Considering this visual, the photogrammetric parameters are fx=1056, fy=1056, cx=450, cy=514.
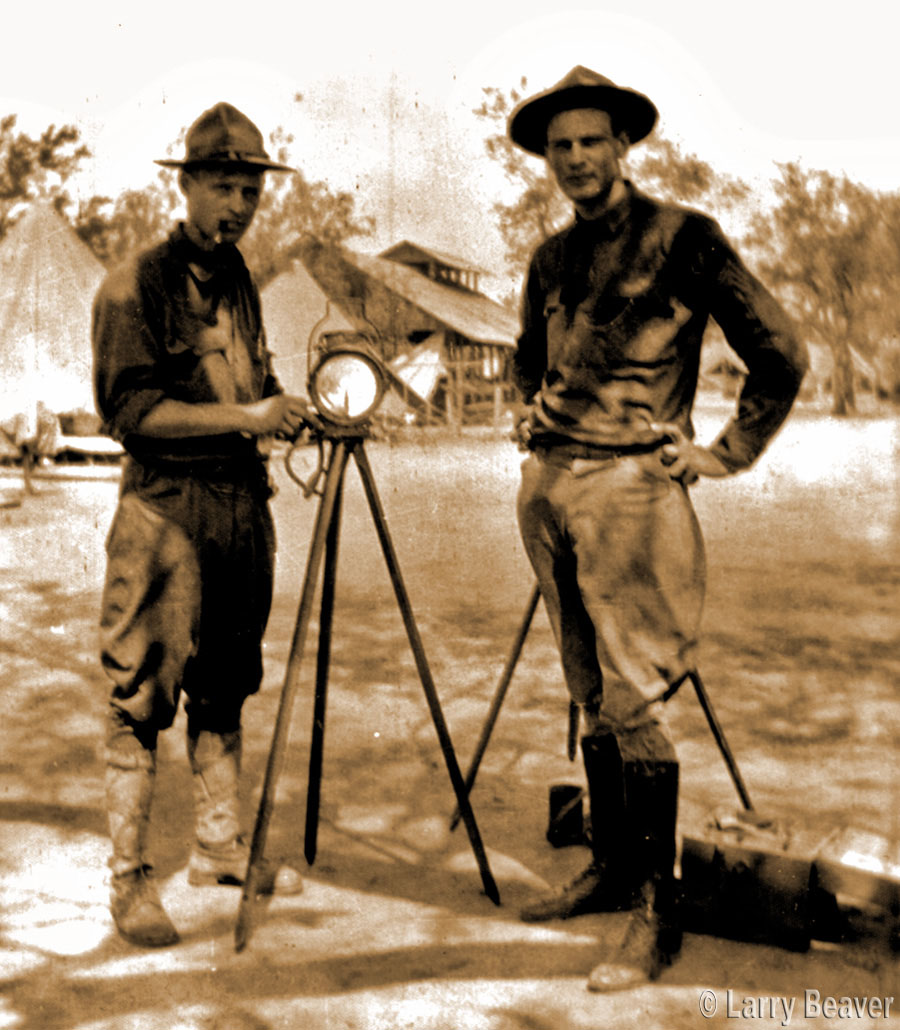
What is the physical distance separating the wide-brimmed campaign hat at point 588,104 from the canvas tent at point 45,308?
240cm

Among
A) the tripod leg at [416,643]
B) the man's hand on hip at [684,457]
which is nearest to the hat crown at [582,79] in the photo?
the man's hand on hip at [684,457]

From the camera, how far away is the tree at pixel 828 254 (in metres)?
5.45

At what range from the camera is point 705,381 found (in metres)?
5.51

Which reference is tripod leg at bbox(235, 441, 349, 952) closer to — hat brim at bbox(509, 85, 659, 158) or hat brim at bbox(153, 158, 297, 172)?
hat brim at bbox(153, 158, 297, 172)

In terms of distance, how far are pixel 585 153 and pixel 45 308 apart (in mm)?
3157

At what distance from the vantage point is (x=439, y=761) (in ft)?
16.4

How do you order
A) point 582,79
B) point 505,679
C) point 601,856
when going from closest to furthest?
point 582,79 → point 601,856 → point 505,679

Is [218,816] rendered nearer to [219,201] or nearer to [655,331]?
[219,201]

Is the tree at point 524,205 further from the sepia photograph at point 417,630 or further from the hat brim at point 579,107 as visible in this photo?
the hat brim at point 579,107

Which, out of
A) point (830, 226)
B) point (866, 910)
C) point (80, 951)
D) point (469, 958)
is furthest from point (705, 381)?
point (80, 951)

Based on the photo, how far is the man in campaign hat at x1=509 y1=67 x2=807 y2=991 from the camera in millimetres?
3170

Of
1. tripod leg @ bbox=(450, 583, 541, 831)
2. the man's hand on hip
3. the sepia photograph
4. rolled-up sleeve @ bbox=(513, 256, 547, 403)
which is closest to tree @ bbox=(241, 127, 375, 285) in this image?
the sepia photograph

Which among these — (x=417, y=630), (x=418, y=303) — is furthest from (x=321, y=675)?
(x=418, y=303)

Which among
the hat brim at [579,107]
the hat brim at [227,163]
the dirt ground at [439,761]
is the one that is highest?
the hat brim at [579,107]
